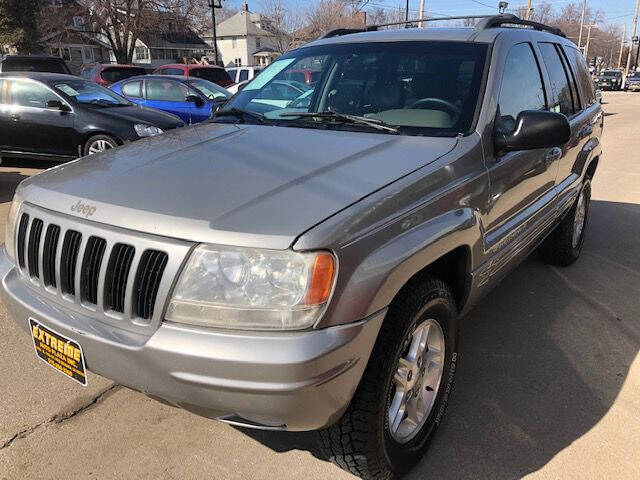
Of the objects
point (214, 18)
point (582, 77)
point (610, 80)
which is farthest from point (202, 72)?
point (610, 80)

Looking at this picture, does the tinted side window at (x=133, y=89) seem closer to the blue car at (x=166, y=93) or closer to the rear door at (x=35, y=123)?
the blue car at (x=166, y=93)

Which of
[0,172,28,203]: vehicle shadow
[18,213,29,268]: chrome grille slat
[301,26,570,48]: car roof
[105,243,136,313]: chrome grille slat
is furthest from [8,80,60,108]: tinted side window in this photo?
[105,243,136,313]: chrome grille slat

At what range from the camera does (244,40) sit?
68875 mm

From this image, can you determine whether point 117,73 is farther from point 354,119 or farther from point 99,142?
point 354,119

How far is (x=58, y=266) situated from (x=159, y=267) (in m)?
0.50

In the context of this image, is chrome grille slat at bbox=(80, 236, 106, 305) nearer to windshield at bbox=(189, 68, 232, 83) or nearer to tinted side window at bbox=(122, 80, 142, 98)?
tinted side window at bbox=(122, 80, 142, 98)

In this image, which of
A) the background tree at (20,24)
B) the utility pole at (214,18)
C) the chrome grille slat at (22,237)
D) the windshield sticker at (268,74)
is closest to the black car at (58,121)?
the windshield sticker at (268,74)

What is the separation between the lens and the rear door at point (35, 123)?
8.56 metres

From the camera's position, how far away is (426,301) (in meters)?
2.24

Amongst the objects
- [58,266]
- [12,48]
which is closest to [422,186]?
[58,266]

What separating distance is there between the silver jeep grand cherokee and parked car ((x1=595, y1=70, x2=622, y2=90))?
4733 cm

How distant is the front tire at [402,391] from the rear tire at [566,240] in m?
2.47

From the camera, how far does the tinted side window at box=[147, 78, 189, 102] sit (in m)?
11.3

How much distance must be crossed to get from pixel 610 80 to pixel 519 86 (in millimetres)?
48167
